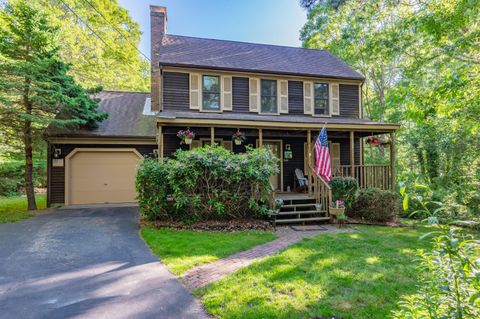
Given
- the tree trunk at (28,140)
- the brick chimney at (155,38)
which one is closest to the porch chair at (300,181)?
the brick chimney at (155,38)

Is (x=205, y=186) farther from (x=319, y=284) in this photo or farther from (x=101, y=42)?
(x=101, y=42)

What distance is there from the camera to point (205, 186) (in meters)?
7.29

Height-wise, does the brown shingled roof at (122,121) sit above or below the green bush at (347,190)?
above

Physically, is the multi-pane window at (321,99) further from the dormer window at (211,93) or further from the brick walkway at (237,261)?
the brick walkway at (237,261)

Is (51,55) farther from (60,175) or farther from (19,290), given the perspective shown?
(19,290)

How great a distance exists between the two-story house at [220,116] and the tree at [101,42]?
307 inches

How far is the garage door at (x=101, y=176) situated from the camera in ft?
36.5

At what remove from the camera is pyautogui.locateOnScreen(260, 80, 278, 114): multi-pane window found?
11.6 m

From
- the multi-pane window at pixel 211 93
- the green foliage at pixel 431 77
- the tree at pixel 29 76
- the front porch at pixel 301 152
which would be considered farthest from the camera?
the multi-pane window at pixel 211 93

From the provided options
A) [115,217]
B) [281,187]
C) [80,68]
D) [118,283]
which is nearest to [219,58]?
[281,187]

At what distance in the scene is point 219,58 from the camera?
38.3ft

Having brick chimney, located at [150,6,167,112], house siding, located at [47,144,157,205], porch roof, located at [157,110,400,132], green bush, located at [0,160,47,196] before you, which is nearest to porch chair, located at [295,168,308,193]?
porch roof, located at [157,110,400,132]

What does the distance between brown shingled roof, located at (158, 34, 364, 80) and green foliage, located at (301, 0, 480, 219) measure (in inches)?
87.0

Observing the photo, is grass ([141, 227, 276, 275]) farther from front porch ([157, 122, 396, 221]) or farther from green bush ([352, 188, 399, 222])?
green bush ([352, 188, 399, 222])
